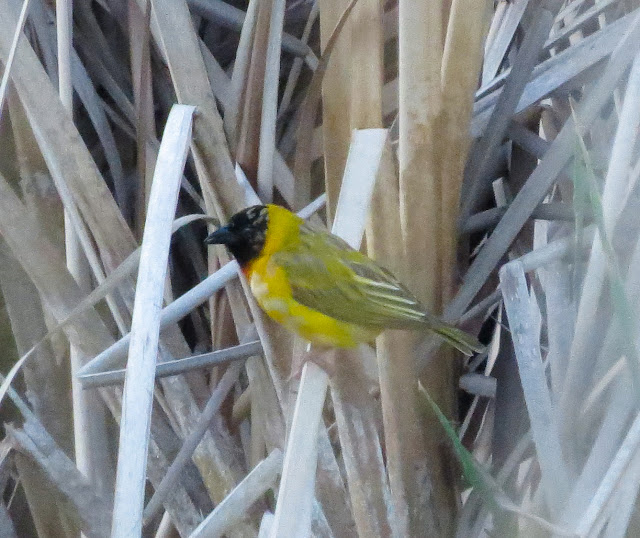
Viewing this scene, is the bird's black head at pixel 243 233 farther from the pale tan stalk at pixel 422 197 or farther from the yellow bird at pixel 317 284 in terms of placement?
the pale tan stalk at pixel 422 197

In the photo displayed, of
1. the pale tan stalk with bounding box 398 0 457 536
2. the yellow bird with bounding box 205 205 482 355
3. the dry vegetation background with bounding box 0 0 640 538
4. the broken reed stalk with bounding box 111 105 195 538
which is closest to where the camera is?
the broken reed stalk with bounding box 111 105 195 538

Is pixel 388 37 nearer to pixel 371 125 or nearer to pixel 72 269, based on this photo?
pixel 371 125

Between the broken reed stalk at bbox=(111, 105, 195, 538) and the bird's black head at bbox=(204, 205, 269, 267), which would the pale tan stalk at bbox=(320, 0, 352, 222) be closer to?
the bird's black head at bbox=(204, 205, 269, 267)

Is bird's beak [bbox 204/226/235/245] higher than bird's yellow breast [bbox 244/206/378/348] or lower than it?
higher

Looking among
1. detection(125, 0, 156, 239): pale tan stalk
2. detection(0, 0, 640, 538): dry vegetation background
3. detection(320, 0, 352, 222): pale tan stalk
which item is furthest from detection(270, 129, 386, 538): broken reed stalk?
detection(125, 0, 156, 239): pale tan stalk

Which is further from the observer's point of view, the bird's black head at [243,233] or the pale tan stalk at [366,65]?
the bird's black head at [243,233]

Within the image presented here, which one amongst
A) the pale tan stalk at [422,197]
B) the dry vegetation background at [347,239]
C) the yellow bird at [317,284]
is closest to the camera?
the dry vegetation background at [347,239]

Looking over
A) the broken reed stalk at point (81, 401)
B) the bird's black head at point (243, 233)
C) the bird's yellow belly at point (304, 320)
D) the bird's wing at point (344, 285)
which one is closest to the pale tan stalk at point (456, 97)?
the bird's wing at point (344, 285)
